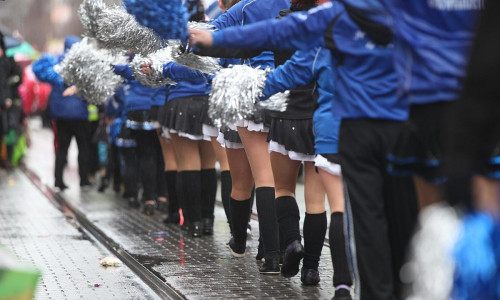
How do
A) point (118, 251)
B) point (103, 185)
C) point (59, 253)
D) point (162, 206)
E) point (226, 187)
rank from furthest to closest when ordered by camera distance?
point (103, 185) < point (162, 206) < point (226, 187) < point (118, 251) < point (59, 253)

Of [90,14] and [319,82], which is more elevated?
[90,14]

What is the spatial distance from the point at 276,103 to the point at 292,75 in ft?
1.09

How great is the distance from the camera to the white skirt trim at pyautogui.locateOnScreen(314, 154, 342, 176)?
578 centimetres

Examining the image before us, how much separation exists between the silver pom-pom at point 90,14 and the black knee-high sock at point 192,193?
5.71ft

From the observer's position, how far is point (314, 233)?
254 inches

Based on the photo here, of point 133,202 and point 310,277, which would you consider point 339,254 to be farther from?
point 133,202

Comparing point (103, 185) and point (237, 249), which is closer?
point (237, 249)

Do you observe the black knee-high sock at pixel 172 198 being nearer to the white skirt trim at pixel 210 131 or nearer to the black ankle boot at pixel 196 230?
the black ankle boot at pixel 196 230

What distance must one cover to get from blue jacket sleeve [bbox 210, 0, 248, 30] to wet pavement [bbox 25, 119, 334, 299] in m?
1.87

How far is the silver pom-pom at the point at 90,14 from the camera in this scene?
789cm

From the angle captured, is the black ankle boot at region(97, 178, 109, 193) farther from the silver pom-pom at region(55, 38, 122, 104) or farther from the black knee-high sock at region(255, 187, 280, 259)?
the black knee-high sock at region(255, 187, 280, 259)

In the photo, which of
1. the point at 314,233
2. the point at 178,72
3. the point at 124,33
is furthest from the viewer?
the point at 178,72

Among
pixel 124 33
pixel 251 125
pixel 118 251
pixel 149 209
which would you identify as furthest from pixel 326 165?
pixel 149 209

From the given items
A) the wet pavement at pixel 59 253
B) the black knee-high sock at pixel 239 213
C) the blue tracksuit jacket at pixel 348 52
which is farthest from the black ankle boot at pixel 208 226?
the blue tracksuit jacket at pixel 348 52
